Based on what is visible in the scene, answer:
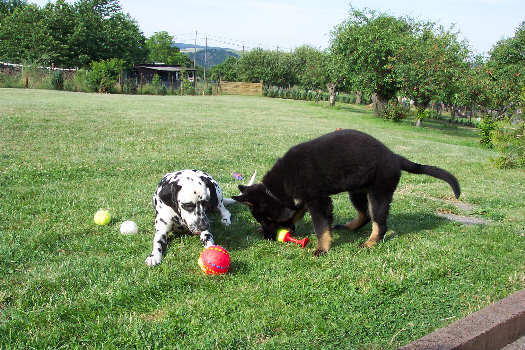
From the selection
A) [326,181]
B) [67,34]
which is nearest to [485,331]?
[326,181]

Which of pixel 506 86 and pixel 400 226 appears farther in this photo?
pixel 506 86

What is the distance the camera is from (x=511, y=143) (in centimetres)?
1184

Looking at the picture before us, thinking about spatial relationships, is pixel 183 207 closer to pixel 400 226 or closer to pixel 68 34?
pixel 400 226

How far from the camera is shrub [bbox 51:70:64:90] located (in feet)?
113

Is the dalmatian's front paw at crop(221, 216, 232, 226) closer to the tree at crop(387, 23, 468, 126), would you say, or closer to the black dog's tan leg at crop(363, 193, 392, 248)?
the black dog's tan leg at crop(363, 193, 392, 248)

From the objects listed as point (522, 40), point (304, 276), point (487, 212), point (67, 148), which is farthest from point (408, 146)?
point (522, 40)

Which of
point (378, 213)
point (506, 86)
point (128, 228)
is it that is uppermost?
point (506, 86)

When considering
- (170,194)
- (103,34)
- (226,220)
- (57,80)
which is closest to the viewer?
(170,194)

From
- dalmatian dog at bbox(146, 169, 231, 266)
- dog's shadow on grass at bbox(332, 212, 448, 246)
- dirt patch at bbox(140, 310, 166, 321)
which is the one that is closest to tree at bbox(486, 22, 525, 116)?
dog's shadow on grass at bbox(332, 212, 448, 246)

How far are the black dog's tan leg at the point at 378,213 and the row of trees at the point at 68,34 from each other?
49.8 meters

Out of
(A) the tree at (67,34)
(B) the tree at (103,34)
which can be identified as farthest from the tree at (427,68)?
(B) the tree at (103,34)

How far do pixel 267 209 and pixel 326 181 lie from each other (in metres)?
0.89

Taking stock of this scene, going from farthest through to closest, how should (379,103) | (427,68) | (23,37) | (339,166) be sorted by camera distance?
(23,37), (379,103), (427,68), (339,166)

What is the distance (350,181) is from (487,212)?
3.52 meters
